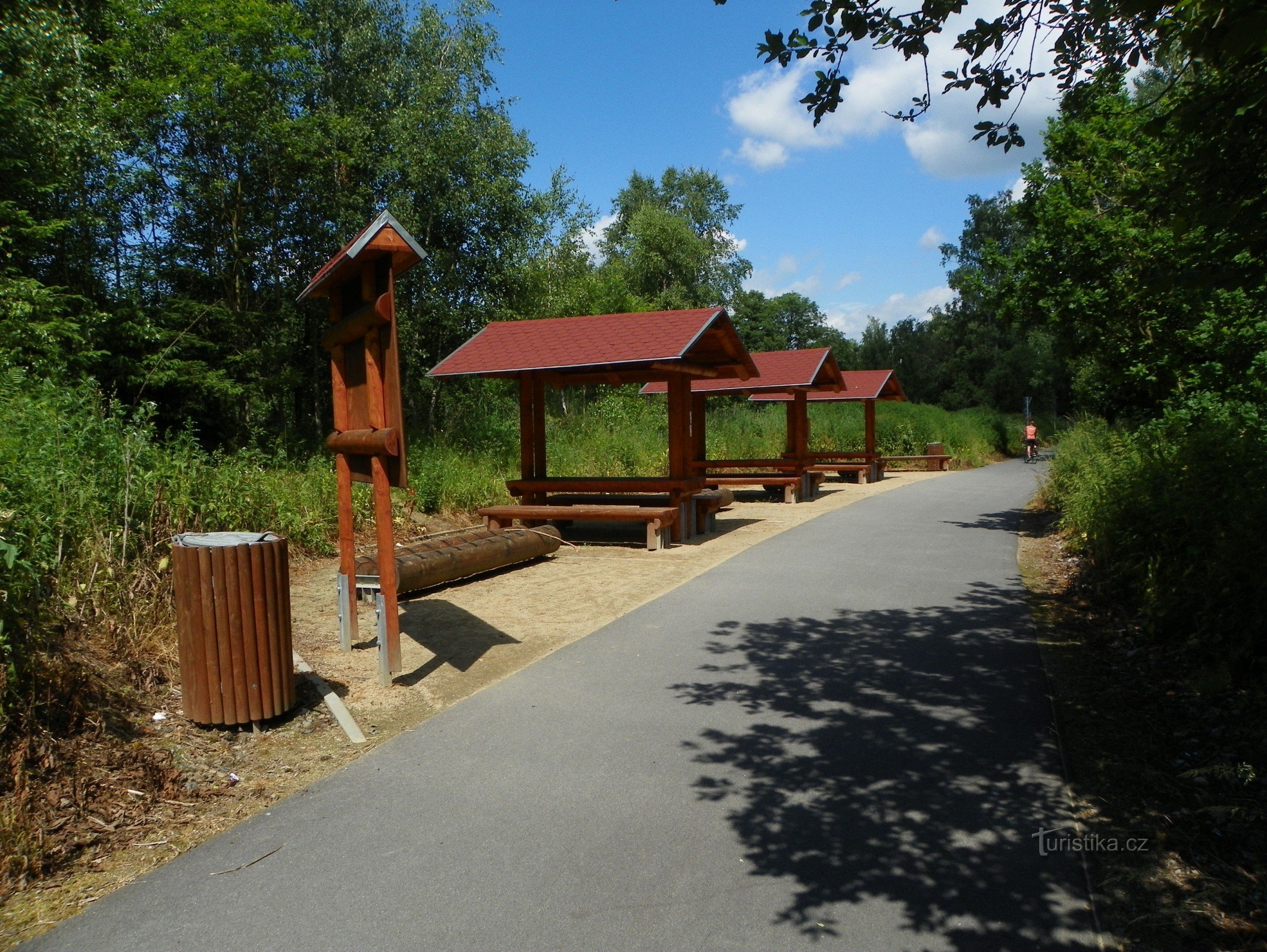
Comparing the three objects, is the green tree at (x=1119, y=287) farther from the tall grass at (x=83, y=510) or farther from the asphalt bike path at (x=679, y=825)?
the tall grass at (x=83, y=510)

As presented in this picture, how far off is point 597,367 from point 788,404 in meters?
10.7

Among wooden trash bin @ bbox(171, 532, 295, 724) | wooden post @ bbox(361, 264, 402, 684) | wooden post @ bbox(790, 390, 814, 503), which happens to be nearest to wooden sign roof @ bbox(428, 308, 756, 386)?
wooden post @ bbox(790, 390, 814, 503)

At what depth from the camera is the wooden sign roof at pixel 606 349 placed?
1329 centimetres

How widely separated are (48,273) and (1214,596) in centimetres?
1707

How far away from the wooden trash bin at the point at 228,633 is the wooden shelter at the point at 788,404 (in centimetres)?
1484

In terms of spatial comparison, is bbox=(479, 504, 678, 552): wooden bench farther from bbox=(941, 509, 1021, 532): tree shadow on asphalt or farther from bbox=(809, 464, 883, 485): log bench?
bbox=(809, 464, 883, 485): log bench

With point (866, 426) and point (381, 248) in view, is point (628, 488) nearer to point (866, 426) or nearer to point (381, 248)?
point (381, 248)

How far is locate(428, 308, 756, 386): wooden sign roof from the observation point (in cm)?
1329

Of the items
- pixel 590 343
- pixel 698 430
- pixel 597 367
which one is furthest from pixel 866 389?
pixel 597 367

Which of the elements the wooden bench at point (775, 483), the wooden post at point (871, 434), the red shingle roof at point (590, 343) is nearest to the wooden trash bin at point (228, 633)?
the red shingle roof at point (590, 343)

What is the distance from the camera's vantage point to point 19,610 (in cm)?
455

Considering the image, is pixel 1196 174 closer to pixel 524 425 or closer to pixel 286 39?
pixel 524 425

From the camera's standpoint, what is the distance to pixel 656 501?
1469 cm

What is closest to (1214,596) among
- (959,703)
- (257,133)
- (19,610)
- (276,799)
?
(959,703)
